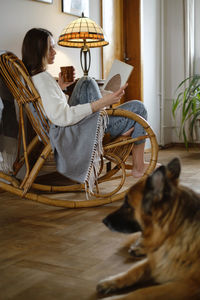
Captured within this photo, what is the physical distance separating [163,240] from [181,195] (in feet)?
0.44

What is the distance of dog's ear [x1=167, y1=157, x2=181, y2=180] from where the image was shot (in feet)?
3.08

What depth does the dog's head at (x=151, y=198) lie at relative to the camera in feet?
2.96

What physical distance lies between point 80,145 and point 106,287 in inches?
39.0

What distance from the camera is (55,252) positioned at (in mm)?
1376

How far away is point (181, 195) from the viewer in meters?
0.96

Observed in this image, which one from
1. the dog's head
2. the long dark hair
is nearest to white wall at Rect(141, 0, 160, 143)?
the long dark hair

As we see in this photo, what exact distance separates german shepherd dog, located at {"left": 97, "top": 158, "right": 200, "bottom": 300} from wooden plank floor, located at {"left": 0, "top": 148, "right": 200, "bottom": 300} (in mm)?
155

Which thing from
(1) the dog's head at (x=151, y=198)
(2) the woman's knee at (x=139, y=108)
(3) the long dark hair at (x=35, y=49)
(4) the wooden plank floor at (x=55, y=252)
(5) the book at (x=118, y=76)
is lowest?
(4) the wooden plank floor at (x=55, y=252)

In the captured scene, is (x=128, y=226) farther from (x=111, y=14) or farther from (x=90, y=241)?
(x=111, y=14)

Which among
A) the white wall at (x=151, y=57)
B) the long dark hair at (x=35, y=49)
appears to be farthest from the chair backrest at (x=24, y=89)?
the white wall at (x=151, y=57)

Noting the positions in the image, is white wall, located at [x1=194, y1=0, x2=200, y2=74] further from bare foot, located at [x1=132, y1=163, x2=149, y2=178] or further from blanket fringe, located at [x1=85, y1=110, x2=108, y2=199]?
blanket fringe, located at [x1=85, y1=110, x2=108, y2=199]

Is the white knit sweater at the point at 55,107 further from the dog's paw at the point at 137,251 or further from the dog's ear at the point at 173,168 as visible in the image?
the dog's ear at the point at 173,168

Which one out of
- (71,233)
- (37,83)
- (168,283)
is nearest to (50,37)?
(37,83)

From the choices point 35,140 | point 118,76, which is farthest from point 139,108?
point 35,140
